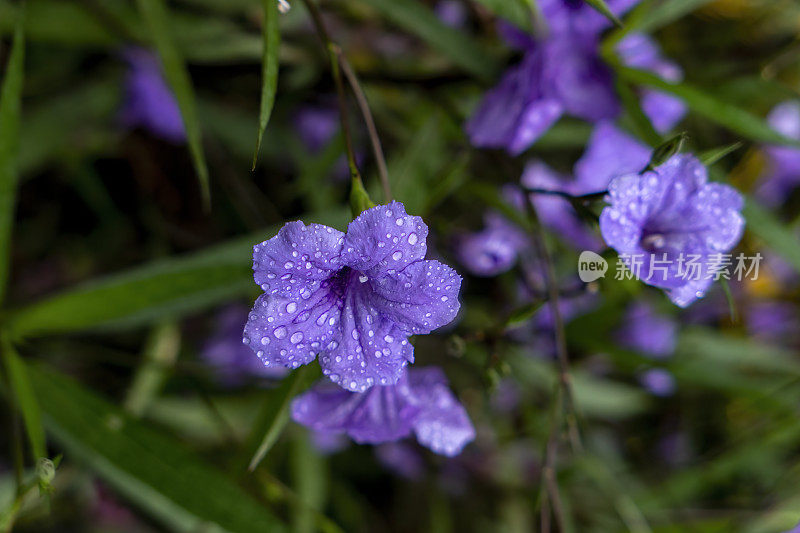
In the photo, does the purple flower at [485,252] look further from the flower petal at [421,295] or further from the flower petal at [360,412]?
the flower petal at [421,295]

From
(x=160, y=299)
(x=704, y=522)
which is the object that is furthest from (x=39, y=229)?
(x=704, y=522)

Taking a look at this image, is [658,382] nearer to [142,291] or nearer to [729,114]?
[729,114]

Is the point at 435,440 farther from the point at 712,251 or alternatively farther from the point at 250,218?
the point at 250,218

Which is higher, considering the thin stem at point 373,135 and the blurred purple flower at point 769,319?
the blurred purple flower at point 769,319

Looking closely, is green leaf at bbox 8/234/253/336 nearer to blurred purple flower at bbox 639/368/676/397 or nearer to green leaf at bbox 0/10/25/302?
green leaf at bbox 0/10/25/302

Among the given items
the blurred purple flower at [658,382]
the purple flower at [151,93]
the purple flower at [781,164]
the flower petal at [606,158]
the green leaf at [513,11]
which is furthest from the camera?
the purple flower at [781,164]

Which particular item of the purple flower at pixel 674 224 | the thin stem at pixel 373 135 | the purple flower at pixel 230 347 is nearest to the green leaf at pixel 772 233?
the purple flower at pixel 674 224
